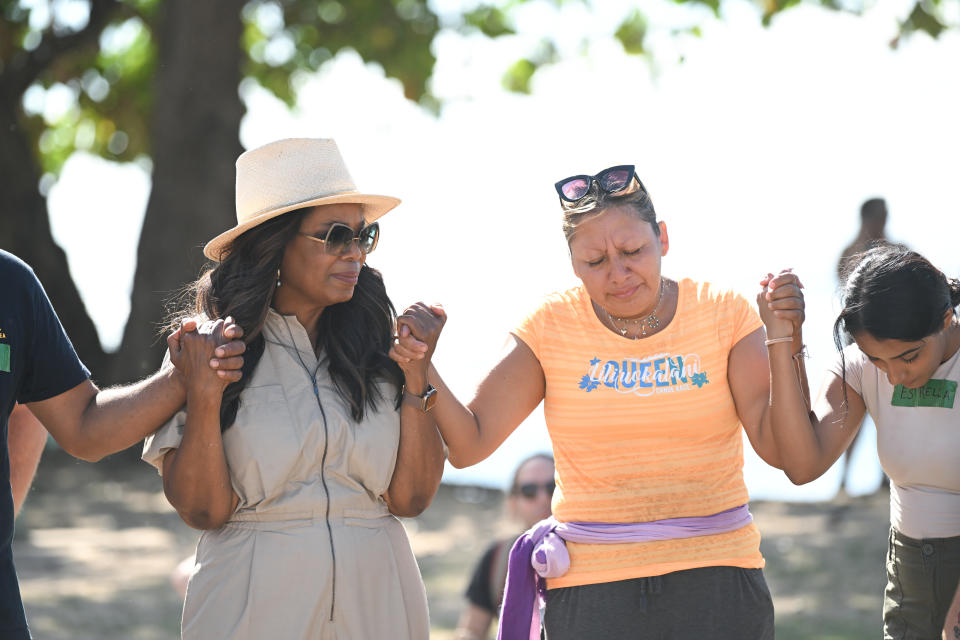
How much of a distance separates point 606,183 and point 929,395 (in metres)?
1.03

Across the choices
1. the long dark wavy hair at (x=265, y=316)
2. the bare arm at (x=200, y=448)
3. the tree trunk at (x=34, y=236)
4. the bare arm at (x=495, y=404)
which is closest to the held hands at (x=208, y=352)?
the bare arm at (x=200, y=448)

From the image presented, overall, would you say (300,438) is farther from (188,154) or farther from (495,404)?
(188,154)

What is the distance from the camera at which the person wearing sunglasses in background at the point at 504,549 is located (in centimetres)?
455

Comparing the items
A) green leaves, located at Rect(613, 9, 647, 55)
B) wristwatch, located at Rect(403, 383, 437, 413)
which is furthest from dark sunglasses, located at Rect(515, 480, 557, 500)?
green leaves, located at Rect(613, 9, 647, 55)

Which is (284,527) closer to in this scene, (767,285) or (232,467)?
(232,467)

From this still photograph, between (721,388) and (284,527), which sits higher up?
(721,388)

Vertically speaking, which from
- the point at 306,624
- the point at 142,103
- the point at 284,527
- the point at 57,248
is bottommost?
the point at 306,624

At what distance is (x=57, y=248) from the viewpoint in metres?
13.3

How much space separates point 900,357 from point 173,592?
5487mm

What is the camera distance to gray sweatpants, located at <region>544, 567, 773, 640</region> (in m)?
3.07

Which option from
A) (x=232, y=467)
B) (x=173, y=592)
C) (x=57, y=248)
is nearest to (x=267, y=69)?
(x=57, y=248)

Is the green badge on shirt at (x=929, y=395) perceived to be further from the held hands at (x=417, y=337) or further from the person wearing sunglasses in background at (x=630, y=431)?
the held hands at (x=417, y=337)

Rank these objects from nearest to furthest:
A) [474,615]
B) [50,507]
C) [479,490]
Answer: [474,615] → [50,507] → [479,490]

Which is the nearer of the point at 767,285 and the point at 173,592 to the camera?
the point at 767,285
